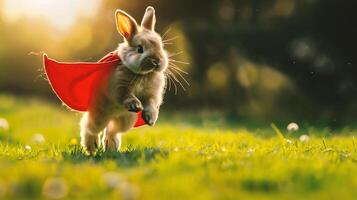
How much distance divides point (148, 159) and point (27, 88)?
13.4 m

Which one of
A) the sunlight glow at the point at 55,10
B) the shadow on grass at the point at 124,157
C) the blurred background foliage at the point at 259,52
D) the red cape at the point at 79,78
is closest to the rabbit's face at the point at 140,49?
the red cape at the point at 79,78

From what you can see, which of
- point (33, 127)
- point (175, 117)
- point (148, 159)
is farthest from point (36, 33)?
point (148, 159)

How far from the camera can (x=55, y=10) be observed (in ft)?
51.7

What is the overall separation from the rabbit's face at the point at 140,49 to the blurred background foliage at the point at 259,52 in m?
6.77

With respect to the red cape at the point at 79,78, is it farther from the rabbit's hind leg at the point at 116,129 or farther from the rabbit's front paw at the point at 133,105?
the rabbit's front paw at the point at 133,105

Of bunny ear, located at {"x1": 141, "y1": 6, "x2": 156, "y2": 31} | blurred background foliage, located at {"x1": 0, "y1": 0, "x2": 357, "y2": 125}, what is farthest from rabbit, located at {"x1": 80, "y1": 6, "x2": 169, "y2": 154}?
blurred background foliage, located at {"x1": 0, "y1": 0, "x2": 357, "y2": 125}

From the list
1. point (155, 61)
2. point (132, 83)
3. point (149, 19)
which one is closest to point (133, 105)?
point (132, 83)

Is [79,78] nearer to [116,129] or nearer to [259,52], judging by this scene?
[116,129]

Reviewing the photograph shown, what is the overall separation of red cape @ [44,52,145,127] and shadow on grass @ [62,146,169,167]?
56 cm

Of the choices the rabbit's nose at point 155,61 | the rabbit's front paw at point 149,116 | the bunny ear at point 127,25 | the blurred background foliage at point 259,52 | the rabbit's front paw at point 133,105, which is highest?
the bunny ear at point 127,25

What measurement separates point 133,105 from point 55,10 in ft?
35.5

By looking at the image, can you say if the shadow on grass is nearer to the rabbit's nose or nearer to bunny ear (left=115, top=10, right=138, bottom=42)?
the rabbit's nose

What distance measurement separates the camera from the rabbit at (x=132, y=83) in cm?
569

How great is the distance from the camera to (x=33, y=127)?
1087 centimetres
